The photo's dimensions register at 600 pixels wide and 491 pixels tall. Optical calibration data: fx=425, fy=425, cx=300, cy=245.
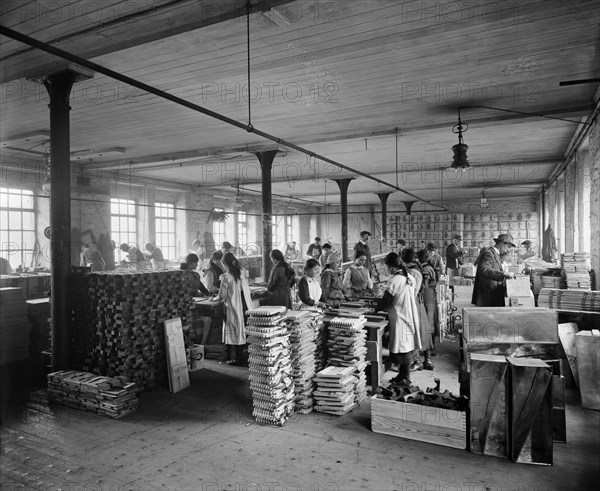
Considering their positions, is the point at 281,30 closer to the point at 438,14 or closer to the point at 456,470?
the point at 438,14

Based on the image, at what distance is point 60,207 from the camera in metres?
5.20

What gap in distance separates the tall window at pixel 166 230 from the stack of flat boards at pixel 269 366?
11952 millimetres

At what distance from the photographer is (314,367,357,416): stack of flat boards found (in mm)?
4742

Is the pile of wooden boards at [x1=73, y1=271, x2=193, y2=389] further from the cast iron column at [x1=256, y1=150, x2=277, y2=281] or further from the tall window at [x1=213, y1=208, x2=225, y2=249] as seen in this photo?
the tall window at [x1=213, y1=208, x2=225, y2=249]

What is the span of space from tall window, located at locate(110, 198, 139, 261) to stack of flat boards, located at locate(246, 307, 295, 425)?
415 inches

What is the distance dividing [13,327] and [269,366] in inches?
191

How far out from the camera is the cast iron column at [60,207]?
517 centimetres

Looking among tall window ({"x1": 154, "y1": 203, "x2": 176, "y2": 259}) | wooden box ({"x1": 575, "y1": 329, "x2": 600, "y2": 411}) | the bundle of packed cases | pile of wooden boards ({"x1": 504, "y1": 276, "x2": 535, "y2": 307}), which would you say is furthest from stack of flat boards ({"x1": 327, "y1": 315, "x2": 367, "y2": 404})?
tall window ({"x1": 154, "y1": 203, "x2": 176, "y2": 259})

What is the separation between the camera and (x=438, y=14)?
3760 millimetres

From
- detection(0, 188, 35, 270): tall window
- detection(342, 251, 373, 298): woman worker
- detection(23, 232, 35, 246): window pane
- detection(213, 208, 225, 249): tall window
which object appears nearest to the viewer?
detection(342, 251, 373, 298): woman worker

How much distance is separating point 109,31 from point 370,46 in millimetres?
2571

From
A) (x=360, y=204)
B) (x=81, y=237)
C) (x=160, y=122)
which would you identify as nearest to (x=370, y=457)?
(x=160, y=122)

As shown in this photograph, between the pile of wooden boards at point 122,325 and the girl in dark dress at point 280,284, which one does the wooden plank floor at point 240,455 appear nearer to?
the pile of wooden boards at point 122,325

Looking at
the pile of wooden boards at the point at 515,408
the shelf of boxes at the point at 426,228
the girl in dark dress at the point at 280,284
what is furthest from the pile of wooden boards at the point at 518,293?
the shelf of boxes at the point at 426,228
